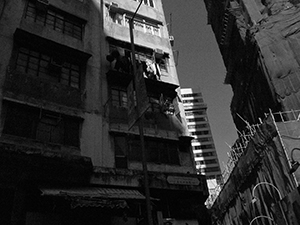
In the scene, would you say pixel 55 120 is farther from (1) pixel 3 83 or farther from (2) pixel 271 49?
(2) pixel 271 49

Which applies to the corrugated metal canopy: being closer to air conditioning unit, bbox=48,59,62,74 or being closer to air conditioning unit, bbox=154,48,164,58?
air conditioning unit, bbox=48,59,62,74

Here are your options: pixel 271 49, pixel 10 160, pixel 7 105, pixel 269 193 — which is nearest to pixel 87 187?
pixel 10 160

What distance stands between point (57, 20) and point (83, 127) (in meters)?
7.40

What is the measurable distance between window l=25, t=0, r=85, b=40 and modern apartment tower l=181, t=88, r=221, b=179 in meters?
73.7

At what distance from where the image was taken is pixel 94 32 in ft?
56.3

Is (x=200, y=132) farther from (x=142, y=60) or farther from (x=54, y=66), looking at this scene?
(x=54, y=66)

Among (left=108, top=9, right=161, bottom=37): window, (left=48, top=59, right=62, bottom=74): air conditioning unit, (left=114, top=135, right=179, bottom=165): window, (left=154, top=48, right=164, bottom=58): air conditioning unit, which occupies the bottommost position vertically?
(left=114, top=135, right=179, bottom=165): window

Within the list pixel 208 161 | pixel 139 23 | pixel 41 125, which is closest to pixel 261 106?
pixel 139 23

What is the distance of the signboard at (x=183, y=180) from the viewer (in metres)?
12.9

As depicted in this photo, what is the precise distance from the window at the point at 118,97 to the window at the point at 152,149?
2.17 metres

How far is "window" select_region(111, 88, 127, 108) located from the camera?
50.3ft

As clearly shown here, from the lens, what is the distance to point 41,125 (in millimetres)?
12156

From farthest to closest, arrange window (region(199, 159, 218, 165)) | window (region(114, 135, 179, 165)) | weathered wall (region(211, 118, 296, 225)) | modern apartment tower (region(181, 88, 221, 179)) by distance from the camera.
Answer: window (region(199, 159, 218, 165)), modern apartment tower (region(181, 88, 221, 179)), window (region(114, 135, 179, 165)), weathered wall (region(211, 118, 296, 225))

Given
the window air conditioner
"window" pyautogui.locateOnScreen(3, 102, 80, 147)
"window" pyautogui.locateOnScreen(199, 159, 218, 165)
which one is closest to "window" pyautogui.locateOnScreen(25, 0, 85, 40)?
the window air conditioner
